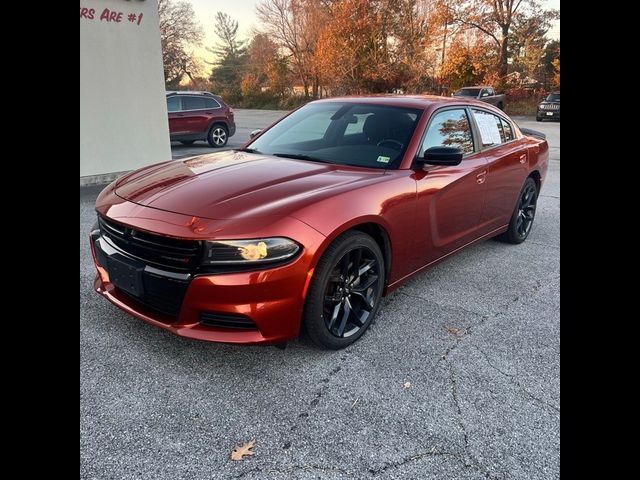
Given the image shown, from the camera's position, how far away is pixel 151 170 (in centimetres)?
350

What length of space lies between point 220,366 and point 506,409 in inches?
63.0

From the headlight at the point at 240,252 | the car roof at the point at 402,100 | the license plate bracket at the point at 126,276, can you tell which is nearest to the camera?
the headlight at the point at 240,252

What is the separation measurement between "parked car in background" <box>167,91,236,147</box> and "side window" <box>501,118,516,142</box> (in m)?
10.3

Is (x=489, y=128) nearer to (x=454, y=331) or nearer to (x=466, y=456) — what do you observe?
(x=454, y=331)

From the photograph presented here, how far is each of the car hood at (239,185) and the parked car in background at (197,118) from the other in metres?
10.3

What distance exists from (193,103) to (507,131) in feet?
35.1

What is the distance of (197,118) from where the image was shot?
1337cm

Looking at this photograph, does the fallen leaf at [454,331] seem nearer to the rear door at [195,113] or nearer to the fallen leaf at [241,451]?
the fallen leaf at [241,451]

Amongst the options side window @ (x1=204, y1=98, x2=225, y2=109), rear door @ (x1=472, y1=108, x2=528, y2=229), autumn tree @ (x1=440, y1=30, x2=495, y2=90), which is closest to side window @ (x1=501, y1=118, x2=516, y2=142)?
rear door @ (x1=472, y1=108, x2=528, y2=229)

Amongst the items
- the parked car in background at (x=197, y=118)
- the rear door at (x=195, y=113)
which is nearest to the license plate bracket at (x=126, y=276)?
the parked car in background at (x=197, y=118)

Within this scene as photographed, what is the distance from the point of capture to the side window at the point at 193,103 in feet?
43.5
